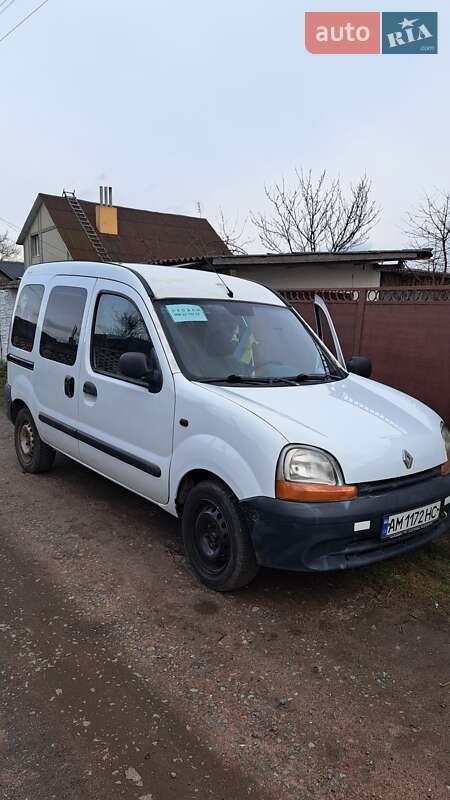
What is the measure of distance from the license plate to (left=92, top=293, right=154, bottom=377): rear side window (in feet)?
5.94

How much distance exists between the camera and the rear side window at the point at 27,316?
538 cm

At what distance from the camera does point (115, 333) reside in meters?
4.16

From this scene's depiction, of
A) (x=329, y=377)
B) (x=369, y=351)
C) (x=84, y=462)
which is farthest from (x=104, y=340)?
(x=369, y=351)

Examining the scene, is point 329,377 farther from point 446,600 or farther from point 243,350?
point 446,600

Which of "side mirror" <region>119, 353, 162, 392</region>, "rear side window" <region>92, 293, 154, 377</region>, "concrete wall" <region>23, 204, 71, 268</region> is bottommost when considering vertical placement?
"side mirror" <region>119, 353, 162, 392</region>

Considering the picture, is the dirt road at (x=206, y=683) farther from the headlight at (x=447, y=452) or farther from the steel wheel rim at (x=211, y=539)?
the headlight at (x=447, y=452)

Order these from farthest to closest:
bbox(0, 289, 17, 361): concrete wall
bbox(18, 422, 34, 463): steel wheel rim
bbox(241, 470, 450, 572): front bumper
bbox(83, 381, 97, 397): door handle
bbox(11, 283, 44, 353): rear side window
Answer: bbox(0, 289, 17, 361): concrete wall < bbox(18, 422, 34, 463): steel wheel rim < bbox(11, 283, 44, 353): rear side window < bbox(83, 381, 97, 397): door handle < bbox(241, 470, 450, 572): front bumper

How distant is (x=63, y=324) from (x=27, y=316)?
935mm

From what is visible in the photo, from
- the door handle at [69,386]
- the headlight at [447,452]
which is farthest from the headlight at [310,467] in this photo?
the door handle at [69,386]

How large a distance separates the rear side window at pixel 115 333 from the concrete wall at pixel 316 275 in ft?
24.7

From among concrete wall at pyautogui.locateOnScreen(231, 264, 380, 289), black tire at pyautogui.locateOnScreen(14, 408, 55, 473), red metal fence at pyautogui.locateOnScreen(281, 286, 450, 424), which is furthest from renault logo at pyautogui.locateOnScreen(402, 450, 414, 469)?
concrete wall at pyautogui.locateOnScreen(231, 264, 380, 289)

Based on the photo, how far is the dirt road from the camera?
2.12m

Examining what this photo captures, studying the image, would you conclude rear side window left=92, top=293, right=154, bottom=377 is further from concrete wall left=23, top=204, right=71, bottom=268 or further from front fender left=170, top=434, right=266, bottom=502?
concrete wall left=23, top=204, right=71, bottom=268

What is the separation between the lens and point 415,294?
634 centimetres
